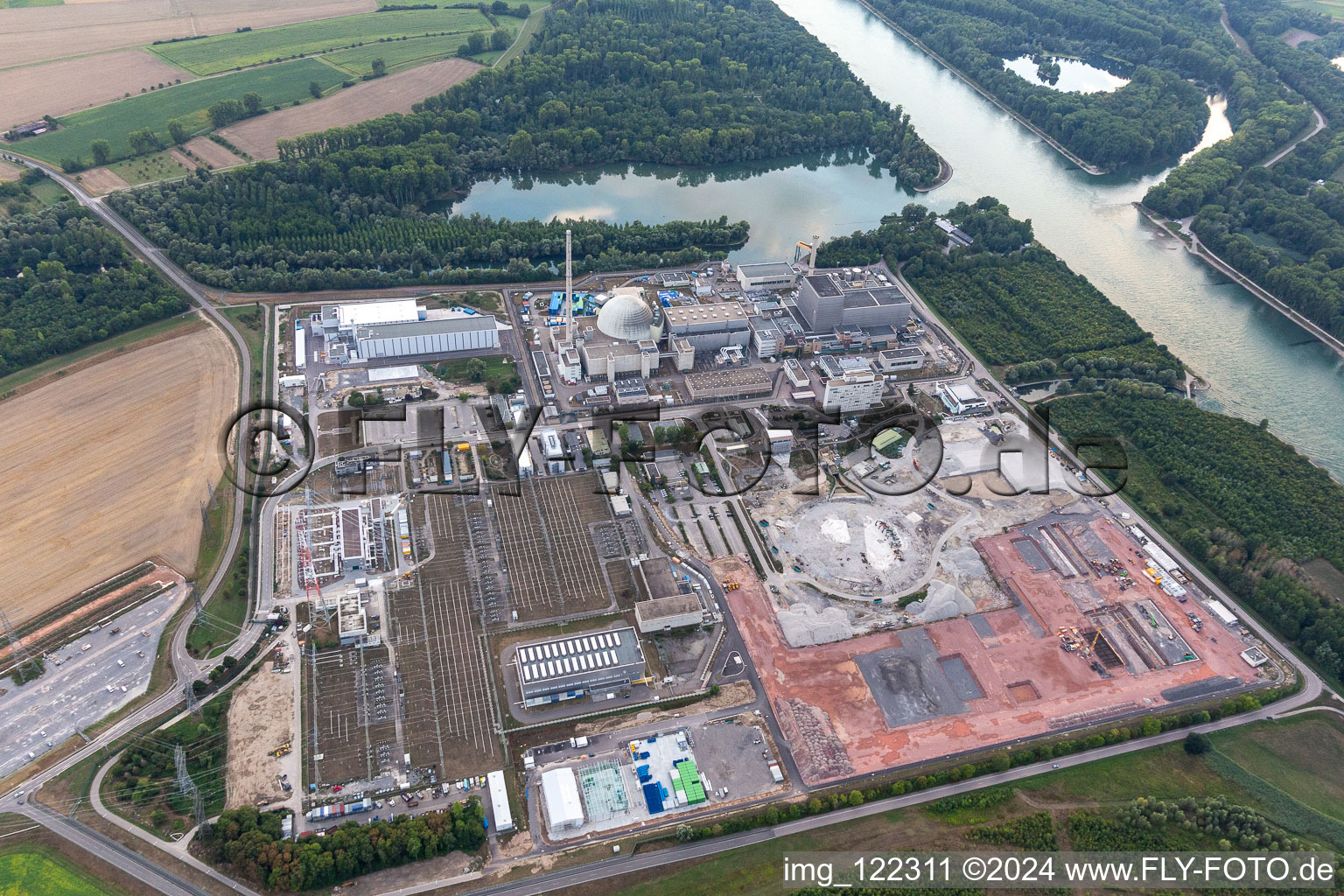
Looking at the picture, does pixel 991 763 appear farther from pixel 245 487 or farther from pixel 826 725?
pixel 245 487

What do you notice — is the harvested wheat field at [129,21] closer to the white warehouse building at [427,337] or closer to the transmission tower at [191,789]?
the white warehouse building at [427,337]

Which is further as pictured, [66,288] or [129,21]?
[129,21]

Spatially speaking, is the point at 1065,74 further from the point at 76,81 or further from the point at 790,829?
the point at 76,81

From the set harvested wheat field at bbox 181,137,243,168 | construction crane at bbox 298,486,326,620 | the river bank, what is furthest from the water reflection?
construction crane at bbox 298,486,326,620

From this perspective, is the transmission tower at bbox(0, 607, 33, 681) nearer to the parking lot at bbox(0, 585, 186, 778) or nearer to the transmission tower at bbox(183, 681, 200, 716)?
the parking lot at bbox(0, 585, 186, 778)

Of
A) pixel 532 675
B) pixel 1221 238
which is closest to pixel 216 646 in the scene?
pixel 532 675

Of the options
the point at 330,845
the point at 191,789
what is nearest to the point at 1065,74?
the point at 330,845
